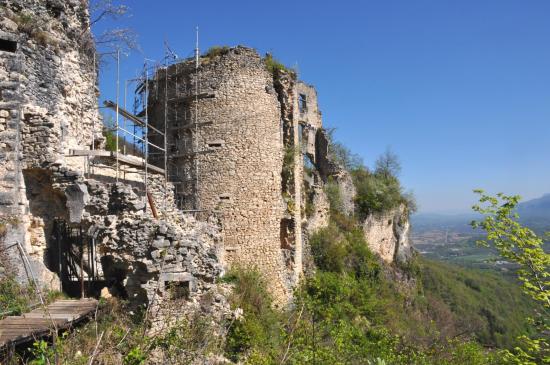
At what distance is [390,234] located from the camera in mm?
27797

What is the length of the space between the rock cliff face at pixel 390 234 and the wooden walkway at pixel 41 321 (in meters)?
19.3

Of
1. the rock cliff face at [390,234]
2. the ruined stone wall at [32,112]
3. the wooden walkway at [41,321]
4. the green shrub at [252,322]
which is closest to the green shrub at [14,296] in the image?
the wooden walkway at [41,321]

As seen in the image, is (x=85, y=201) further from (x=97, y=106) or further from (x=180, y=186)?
(x=180, y=186)

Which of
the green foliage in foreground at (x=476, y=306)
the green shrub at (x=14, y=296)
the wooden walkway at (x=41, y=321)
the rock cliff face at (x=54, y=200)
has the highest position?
the rock cliff face at (x=54, y=200)

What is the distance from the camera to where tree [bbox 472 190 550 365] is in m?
6.11

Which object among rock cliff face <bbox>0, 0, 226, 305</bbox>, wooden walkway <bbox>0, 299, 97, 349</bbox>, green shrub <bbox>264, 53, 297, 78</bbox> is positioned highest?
green shrub <bbox>264, 53, 297, 78</bbox>

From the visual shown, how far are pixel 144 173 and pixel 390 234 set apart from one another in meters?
19.8

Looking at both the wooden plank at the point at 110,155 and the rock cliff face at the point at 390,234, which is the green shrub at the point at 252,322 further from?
the rock cliff face at the point at 390,234

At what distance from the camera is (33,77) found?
8781mm

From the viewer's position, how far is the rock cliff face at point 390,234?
84.5 ft

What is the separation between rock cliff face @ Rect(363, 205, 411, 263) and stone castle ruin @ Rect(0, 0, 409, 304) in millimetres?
10943

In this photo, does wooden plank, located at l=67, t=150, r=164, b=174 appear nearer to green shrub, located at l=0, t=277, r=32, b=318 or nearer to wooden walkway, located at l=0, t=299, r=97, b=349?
green shrub, located at l=0, t=277, r=32, b=318

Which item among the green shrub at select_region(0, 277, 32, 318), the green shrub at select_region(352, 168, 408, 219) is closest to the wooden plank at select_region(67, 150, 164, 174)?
the green shrub at select_region(0, 277, 32, 318)

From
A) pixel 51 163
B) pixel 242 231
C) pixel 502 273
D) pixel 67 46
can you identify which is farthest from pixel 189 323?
pixel 502 273
